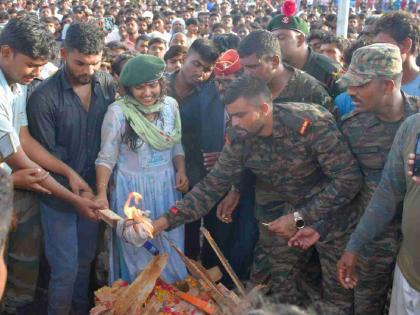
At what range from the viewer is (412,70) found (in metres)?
3.68

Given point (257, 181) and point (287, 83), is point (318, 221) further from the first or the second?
point (287, 83)

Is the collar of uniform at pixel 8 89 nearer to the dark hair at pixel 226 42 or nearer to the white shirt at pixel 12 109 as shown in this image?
the white shirt at pixel 12 109

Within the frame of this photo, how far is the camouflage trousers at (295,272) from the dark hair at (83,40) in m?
1.64

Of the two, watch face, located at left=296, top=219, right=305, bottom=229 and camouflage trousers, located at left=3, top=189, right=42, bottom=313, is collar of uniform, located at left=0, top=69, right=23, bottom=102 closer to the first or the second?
camouflage trousers, located at left=3, top=189, right=42, bottom=313

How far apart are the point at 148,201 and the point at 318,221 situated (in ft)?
3.83

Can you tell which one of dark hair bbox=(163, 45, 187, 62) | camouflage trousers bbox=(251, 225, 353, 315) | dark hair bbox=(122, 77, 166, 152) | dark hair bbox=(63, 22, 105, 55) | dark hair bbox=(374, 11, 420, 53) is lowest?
camouflage trousers bbox=(251, 225, 353, 315)

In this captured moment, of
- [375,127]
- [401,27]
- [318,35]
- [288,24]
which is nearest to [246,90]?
[375,127]

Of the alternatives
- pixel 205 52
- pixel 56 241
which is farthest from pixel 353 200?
pixel 56 241

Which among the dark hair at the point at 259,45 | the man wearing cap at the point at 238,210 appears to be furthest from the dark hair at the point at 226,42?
the dark hair at the point at 259,45

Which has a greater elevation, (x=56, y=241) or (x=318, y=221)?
(x=318, y=221)

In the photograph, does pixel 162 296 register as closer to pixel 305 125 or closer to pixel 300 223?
pixel 300 223

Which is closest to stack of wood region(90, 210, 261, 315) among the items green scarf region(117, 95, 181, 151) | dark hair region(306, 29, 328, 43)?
green scarf region(117, 95, 181, 151)

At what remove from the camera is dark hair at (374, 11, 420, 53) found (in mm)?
3789

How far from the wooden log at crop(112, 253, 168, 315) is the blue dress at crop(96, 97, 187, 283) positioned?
398mm
